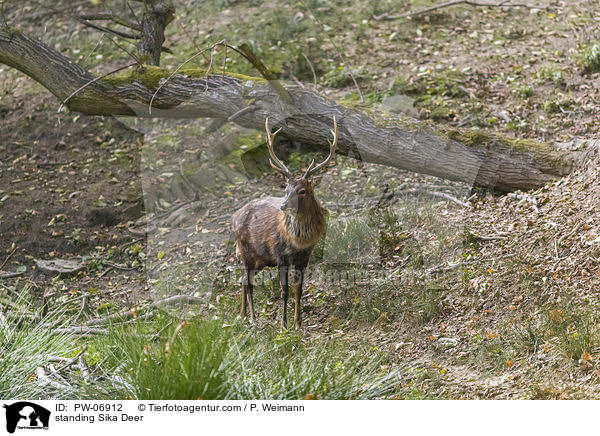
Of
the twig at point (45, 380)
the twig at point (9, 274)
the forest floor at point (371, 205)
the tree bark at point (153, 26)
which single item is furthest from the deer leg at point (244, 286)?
the tree bark at point (153, 26)

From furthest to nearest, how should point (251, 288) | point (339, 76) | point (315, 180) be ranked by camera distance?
1. point (339, 76)
2. point (251, 288)
3. point (315, 180)

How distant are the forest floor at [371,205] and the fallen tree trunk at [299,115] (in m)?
0.31

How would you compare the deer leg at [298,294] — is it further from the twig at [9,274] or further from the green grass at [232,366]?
the twig at [9,274]

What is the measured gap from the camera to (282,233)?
5.89 meters

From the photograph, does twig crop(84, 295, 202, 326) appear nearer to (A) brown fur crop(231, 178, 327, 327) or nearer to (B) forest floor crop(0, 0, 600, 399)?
(B) forest floor crop(0, 0, 600, 399)

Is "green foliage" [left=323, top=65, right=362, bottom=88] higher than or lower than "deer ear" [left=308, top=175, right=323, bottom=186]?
lower

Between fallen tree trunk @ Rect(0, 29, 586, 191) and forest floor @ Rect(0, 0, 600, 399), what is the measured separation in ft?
1.00

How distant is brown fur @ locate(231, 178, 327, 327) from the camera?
18.5ft

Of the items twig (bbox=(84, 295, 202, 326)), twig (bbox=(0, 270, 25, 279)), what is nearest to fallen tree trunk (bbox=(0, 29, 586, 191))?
twig (bbox=(0, 270, 25, 279))

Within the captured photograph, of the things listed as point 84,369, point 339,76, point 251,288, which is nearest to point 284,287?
point 251,288

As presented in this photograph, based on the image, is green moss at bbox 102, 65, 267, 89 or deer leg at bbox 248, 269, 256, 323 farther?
green moss at bbox 102, 65, 267, 89

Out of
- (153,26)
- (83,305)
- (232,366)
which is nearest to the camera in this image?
(232,366)

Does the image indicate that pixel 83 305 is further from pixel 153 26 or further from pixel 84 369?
pixel 153 26

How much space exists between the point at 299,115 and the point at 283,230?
2.37 meters
